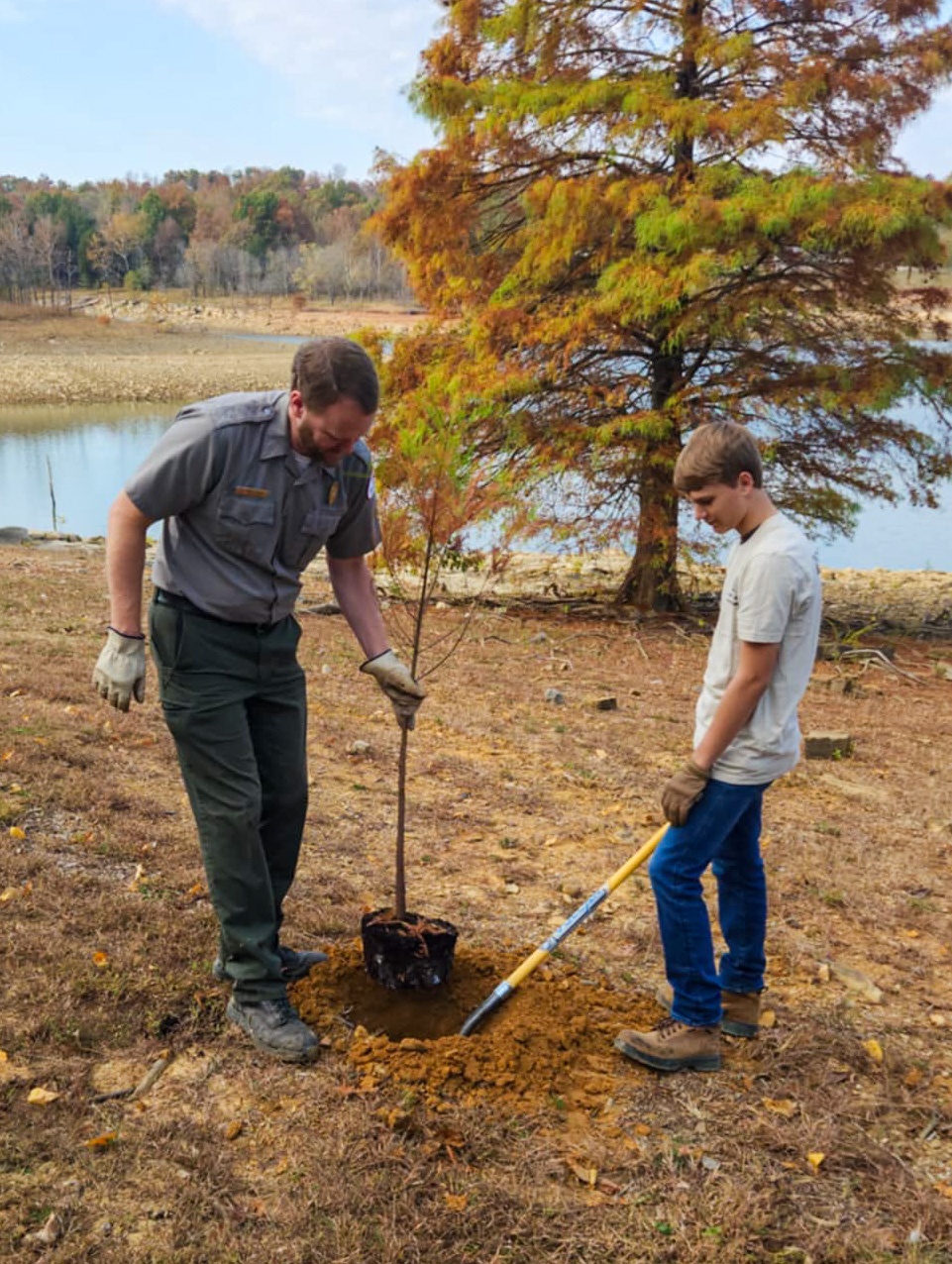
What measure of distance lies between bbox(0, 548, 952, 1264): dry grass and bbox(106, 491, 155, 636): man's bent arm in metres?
1.15

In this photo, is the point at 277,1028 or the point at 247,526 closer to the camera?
the point at 247,526

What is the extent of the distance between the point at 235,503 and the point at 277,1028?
143cm

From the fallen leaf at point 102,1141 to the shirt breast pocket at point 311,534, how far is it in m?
1.49

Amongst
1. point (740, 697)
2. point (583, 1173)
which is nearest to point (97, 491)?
point (740, 697)

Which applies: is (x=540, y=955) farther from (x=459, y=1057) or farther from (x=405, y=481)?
(x=405, y=481)

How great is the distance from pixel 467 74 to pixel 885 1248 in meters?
10.4

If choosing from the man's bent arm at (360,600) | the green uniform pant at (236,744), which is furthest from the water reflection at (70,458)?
the green uniform pant at (236,744)

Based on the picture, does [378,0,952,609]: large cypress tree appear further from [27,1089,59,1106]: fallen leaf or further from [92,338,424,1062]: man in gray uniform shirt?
[27,1089,59,1106]: fallen leaf

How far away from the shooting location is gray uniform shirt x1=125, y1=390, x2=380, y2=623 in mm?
2701

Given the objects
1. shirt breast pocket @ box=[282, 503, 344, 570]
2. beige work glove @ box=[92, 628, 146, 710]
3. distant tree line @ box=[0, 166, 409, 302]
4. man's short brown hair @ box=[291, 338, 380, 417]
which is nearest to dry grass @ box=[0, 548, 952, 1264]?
beige work glove @ box=[92, 628, 146, 710]

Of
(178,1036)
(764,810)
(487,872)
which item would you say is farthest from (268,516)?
(764,810)

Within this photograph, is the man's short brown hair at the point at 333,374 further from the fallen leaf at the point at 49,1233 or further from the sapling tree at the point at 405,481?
the fallen leaf at the point at 49,1233

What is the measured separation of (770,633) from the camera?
261 cm

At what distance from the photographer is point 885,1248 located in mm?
2395
